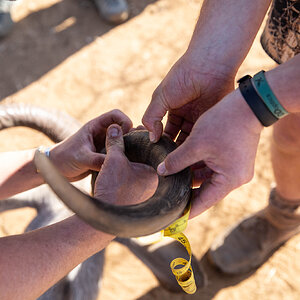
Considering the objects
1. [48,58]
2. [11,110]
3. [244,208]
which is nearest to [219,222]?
[244,208]

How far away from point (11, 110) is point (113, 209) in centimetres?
125

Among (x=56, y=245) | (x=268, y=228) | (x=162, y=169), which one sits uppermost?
(x=162, y=169)

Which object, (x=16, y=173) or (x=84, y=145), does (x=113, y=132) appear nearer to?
(x=84, y=145)

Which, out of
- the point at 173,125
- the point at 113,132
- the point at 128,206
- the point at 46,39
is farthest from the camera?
the point at 46,39

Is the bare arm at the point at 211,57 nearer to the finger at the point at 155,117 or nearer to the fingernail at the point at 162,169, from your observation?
the finger at the point at 155,117

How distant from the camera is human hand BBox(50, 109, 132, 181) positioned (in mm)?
1380

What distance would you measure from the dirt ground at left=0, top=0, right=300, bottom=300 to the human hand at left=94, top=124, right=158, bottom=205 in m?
1.12

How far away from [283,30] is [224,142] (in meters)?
0.62

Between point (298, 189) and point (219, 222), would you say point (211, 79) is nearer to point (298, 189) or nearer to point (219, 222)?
point (298, 189)

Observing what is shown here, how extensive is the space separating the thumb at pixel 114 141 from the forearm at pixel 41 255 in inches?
10.5

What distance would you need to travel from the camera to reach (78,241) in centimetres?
113

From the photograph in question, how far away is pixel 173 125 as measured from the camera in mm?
1531

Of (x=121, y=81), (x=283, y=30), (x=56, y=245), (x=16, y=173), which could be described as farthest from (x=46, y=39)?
(x=56, y=245)

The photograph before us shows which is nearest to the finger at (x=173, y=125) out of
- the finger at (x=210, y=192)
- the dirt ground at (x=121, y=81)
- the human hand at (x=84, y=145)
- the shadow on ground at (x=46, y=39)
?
the human hand at (x=84, y=145)
